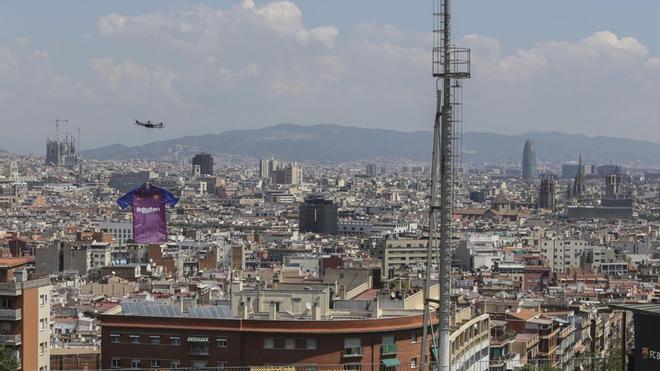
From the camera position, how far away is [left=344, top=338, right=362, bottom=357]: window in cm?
3081

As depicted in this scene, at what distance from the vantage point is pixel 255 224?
15950cm

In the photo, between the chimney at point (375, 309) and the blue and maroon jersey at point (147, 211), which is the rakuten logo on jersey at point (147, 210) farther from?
the chimney at point (375, 309)

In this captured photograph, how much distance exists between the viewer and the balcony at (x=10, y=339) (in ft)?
93.1

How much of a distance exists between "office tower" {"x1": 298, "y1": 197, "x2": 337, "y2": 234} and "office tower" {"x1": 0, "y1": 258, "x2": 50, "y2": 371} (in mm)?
115922

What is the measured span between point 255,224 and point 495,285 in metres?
86.3

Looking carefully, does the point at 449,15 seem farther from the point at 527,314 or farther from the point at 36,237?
the point at 36,237

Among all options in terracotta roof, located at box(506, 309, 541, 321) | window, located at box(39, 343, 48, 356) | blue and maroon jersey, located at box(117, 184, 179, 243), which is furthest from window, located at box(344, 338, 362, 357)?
terracotta roof, located at box(506, 309, 541, 321)

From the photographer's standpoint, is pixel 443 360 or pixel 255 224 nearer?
pixel 443 360

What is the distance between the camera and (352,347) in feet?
101

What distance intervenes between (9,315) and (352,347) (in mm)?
6560

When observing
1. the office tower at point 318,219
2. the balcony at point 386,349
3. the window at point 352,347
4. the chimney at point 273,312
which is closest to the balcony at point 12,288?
the chimney at point 273,312

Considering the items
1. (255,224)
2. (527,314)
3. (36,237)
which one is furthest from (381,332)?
(255,224)

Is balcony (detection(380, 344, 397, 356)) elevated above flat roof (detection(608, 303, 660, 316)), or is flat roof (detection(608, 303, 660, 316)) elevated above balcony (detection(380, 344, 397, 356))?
flat roof (detection(608, 303, 660, 316))

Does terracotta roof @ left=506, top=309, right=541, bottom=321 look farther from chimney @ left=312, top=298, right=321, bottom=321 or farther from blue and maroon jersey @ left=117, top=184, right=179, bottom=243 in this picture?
blue and maroon jersey @ left=117, top=184, right=179, bottom=243
